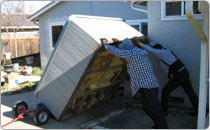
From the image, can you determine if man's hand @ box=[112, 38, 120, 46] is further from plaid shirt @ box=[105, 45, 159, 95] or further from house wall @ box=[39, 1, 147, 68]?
house wall @ box=[39, 1, 147, 68]

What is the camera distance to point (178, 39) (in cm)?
611

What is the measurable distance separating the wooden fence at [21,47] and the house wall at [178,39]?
13.7 metres

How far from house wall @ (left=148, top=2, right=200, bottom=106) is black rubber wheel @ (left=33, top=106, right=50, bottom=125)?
3133mm

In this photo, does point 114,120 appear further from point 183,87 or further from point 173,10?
point 173,10

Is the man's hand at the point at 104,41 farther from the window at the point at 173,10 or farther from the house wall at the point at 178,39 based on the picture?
the window at the point at 173,10

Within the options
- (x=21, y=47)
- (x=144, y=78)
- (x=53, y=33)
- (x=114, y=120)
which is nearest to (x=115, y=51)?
(x=144, y=78)

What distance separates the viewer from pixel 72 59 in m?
4.75

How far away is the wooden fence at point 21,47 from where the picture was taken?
57.1 ft

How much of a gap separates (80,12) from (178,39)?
6.50 metres

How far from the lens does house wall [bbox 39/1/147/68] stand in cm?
980

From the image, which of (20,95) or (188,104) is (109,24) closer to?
(188,104)

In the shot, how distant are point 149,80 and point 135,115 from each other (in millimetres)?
1627

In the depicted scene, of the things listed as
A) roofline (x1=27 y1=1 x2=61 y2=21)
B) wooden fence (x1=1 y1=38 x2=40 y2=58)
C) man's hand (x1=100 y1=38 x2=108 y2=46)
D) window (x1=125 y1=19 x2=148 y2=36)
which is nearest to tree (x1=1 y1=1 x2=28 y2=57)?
wooden fence (x1=1 y1=38 x2=40 y2=58)

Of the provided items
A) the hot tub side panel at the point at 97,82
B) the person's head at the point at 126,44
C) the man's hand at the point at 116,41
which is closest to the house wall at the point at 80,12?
the hot tub side panel at the point at 97,82
